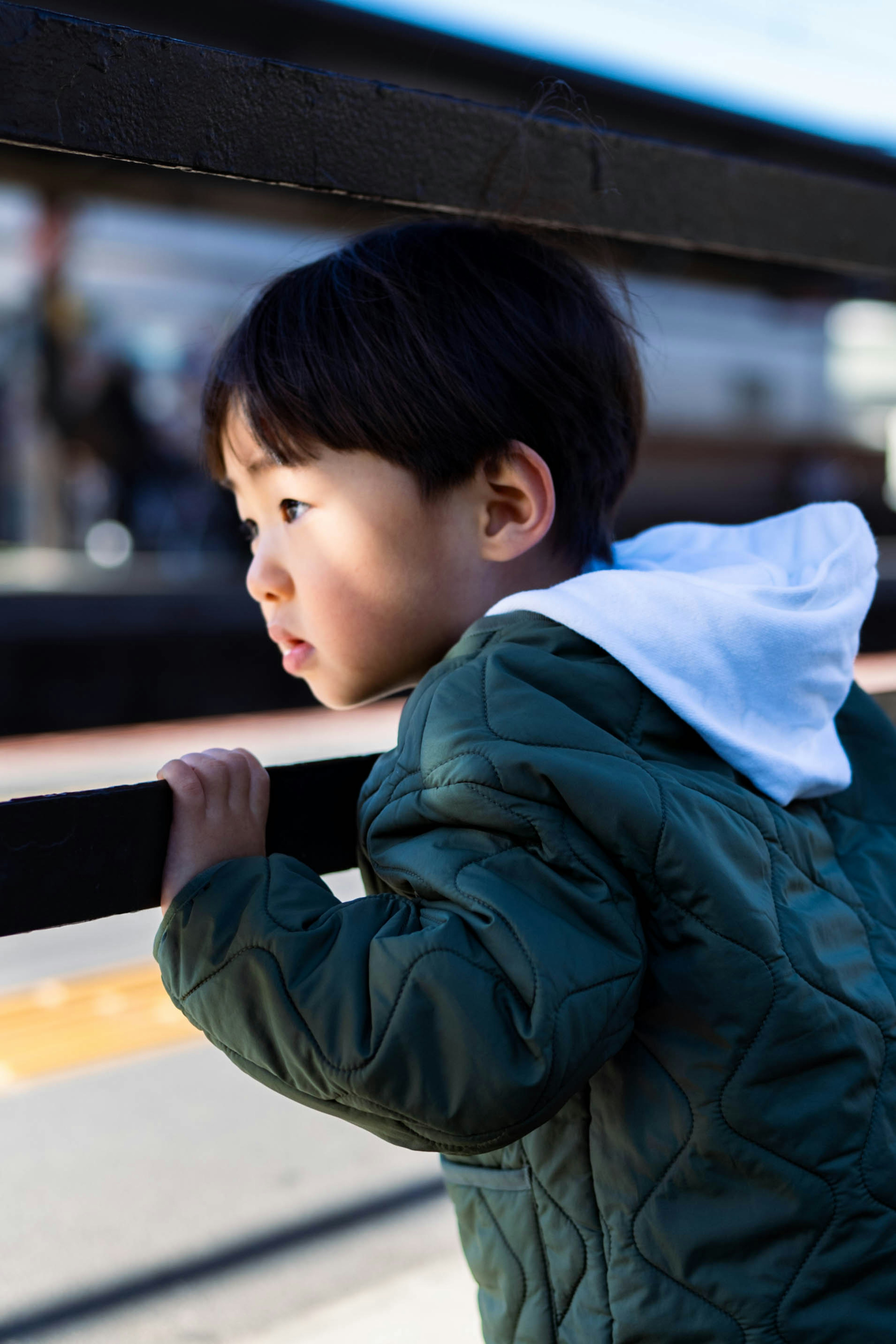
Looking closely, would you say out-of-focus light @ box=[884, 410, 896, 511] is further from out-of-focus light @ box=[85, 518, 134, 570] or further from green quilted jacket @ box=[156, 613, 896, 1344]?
green quilted jacket @ box=[156, 613, 896, 1344]

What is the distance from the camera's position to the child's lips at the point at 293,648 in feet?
3.80

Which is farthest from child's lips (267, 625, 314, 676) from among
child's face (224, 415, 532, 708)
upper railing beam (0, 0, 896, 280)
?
upper railing beam (0, 0, 896, 280)

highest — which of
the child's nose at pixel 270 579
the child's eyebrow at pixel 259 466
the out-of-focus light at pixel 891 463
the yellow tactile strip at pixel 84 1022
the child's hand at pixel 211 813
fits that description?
the child's eyebrow at pixel 259 466

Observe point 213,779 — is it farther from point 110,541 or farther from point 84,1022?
point 110,541

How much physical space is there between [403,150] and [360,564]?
0.36 m

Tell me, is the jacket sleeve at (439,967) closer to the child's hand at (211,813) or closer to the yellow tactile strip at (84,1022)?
the child's hand at (211,813)

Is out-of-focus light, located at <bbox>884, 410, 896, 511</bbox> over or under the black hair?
under

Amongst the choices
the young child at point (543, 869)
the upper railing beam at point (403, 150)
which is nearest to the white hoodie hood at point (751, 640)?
the young child at point (543, 869)

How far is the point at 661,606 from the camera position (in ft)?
3.14

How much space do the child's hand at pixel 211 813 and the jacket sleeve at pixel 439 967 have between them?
0.06ft

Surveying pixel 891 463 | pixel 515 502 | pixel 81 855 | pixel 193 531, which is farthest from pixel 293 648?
pixel 891 463

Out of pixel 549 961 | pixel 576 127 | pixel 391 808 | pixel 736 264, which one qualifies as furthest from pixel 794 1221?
pixel 736 264

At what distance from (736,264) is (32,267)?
497 centimetres

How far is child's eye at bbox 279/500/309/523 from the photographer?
1.11m
